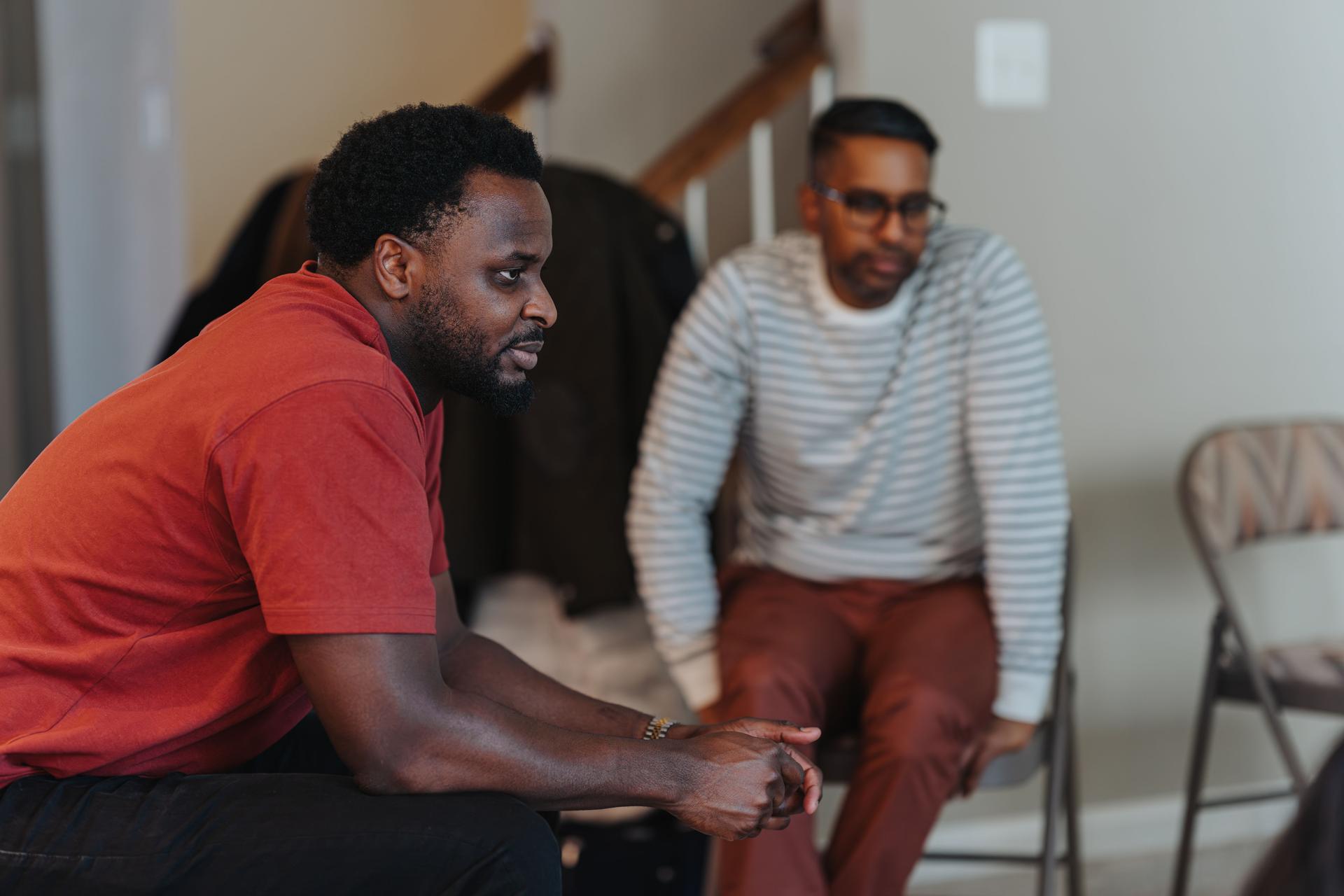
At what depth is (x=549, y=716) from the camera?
1425mm

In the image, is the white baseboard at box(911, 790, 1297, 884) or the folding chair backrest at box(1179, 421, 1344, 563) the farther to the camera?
the white baseboard at box(911, 790, 1297, 884)

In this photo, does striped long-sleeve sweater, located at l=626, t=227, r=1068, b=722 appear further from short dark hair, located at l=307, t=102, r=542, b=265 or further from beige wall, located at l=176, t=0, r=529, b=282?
beige wall, located at l=176, t=0, r=529, b=282

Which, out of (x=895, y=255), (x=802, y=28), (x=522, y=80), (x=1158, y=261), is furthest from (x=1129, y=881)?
(x=522, y=80)

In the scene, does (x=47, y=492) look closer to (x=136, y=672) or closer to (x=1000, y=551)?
(x=136, y=672)

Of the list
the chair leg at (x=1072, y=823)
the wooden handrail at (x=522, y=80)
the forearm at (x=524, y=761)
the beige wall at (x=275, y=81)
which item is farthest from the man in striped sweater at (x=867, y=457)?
the beige wall at (x=275, y=81)

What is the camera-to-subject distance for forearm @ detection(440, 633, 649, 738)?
1401 mm

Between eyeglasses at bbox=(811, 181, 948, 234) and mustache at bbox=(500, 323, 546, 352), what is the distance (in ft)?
2.68

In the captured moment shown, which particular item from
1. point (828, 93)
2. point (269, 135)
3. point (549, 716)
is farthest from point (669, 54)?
point (549, 716)

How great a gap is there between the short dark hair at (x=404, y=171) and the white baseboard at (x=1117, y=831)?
5.53 ft

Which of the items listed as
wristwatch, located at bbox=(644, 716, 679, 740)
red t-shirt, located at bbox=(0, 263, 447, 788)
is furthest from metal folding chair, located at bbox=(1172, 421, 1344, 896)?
red t-shirt, located at bbox=(0, 263, 447, 788)

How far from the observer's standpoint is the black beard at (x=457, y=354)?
4.02 ft

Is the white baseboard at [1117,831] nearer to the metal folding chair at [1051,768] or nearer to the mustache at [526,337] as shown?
the metal folding chair at [1051,768]

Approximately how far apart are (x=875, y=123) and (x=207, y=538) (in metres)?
1.21

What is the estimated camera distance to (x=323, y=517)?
3.52 feet
